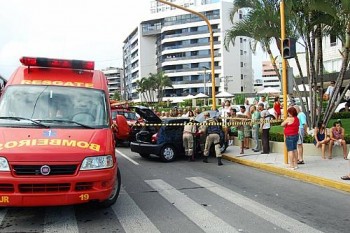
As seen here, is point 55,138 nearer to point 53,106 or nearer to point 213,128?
point 53,106

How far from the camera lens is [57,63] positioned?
24.6 feet

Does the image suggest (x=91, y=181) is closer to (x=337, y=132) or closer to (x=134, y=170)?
(x=134, y=170)

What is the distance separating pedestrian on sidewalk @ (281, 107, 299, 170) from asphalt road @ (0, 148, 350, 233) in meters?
1.05

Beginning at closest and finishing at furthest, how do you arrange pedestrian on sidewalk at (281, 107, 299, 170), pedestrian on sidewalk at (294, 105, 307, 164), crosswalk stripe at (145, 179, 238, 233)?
crosswalk stripe at (145, 179, 238, 233) → pedestrian on sidewalk at (281, 107, 299, 170) → pedestrian on sidewalk at (294, 105, 307, 164)

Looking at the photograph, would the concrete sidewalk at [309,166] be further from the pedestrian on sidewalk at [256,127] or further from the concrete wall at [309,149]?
the pedestrian on sidewalk at [256,127]

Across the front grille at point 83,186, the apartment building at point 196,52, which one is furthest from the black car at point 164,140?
the apartment building at point 196,52

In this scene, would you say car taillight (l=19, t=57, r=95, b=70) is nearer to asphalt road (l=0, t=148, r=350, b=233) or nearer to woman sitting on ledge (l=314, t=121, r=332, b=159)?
asphalt road (l=0, t=148, r=350, b=233)

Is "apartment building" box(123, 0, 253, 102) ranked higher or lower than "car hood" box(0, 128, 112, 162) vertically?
higher

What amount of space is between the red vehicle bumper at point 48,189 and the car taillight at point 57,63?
105 inches

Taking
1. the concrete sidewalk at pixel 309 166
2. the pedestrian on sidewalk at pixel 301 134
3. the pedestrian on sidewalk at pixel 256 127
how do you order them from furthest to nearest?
the pedestrian on sidewalk at pixel 256 127, the pedestrian on sidewalk at pixel 301 134, the concrete sidewalk at pixel 309 166

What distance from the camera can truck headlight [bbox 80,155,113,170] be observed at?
→ 569cm

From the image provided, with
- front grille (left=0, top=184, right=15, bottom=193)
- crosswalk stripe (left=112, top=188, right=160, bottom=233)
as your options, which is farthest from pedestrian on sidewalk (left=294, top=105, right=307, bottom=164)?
front grille (left=0, top=184, right=15, bottom=193)

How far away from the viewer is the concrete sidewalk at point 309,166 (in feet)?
30.0

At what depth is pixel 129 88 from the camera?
13712 cm
